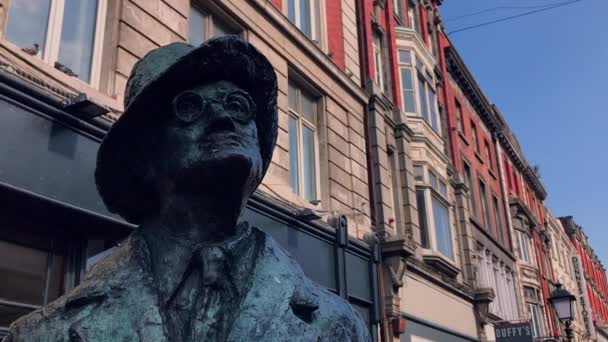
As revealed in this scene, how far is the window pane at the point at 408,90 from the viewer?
18.2 meters

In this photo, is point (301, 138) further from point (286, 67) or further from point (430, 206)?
point (430, 206)

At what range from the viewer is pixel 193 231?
5.29 feet

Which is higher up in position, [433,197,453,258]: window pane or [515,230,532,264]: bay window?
[515,230,532,264]: bay window

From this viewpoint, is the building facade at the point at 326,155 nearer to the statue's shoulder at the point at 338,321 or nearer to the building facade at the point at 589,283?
the statue's shoulder at the point at 338,321

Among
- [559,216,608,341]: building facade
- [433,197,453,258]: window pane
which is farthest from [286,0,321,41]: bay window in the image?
[559,216,608,341]: building facade

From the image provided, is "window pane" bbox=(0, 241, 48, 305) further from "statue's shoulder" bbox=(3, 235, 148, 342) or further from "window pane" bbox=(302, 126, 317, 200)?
"window pane" bbox=(302, 126, 317, 200)

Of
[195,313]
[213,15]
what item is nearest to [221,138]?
[195,313]

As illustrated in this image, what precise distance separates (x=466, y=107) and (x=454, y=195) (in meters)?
7.29

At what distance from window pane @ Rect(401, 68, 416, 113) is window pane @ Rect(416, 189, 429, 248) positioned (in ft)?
8.73

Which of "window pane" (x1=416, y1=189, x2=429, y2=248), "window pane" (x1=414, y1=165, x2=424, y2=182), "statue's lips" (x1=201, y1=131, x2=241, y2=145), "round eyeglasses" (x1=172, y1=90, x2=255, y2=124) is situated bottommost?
"statue's lips" (x1=201, y1=131, x2=241, y2=145)

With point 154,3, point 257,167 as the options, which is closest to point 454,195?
point 154,3

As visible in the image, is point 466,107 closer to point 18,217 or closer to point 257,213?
point 257,213

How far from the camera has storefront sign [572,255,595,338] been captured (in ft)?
145

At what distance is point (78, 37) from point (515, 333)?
534 inches
